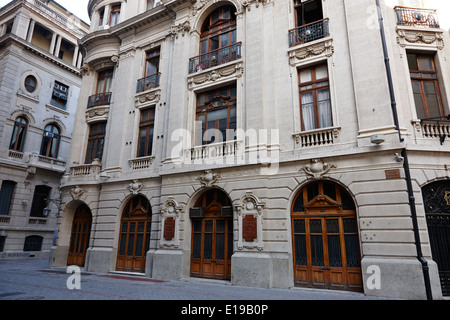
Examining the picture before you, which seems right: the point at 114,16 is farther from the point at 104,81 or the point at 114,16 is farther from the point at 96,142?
the point at 96,142

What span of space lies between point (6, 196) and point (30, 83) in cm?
976

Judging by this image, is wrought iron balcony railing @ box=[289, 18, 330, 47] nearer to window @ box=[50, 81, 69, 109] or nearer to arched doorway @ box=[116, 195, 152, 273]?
arched doorway @ box=[116, 195, 152, 273]

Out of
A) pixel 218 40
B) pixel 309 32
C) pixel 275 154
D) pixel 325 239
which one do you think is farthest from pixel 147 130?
pixel 325 239

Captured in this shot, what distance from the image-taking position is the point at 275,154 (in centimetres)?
1191

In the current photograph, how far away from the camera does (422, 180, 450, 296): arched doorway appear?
360 inches

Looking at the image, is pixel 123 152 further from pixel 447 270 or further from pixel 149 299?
pixel 447 270

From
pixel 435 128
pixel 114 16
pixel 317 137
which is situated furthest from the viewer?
pixel 114 16

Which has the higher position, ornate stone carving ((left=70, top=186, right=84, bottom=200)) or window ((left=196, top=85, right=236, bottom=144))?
window ((left=196, top=85, right=236, bottom=144))

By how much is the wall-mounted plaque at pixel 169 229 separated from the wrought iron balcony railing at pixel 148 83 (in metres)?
7.93

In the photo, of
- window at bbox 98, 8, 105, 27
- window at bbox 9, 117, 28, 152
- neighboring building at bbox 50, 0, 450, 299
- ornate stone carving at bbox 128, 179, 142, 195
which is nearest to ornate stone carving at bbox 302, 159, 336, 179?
neighboring building at bbox 50, 0, 450, 299

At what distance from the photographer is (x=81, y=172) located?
17672 millimetres

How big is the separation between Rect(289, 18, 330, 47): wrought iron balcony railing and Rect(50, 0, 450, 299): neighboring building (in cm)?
6

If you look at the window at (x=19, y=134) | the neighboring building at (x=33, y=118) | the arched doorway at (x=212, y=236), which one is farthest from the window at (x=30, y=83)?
the arched doorway at (x=212, y=236)
